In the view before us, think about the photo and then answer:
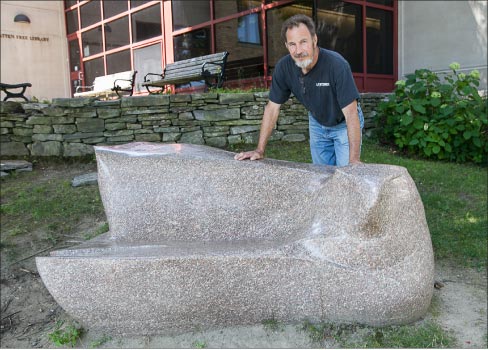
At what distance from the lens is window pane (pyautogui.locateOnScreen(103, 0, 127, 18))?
10748 mm

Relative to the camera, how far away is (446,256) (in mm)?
3375

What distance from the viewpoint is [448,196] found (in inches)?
175

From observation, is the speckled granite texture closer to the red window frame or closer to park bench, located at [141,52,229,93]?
park bench, located at [141,52,229,93]

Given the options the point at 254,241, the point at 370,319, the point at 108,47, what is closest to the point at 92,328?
the point at 254,241

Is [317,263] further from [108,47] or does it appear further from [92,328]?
[108,47]

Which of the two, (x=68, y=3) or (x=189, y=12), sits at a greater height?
(x=68, y=3)

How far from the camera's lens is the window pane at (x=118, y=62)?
10758 millimetres

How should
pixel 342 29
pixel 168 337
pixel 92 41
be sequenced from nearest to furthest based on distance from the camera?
pixel 168 337, pixel 342 29, pixel 92 41

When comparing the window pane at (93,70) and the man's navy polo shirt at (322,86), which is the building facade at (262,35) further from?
the man's navy polo shirt at (322,86)

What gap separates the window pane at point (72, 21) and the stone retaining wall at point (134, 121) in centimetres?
735

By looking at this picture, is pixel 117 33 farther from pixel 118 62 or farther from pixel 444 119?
pixel 444 119

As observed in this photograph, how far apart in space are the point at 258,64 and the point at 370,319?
20.3ft

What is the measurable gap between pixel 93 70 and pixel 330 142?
405 inches

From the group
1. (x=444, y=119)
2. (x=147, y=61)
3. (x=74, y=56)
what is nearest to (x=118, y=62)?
(x=147, y=61)
